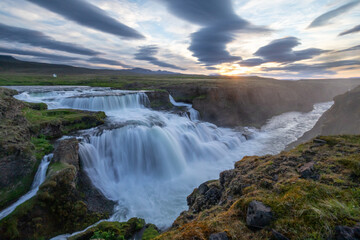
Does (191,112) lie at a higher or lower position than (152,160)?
higher

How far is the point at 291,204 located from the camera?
2949 millimetres

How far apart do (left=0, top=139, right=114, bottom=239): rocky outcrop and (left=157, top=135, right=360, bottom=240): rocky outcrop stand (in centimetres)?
560

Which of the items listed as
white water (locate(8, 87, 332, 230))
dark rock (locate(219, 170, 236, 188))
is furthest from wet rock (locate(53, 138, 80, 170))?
dark rock (locate(219, 170, 236, 188))

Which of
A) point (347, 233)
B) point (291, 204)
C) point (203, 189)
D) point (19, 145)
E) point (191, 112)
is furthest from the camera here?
point (191, 112)

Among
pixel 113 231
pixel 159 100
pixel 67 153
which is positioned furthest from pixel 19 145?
pixel 159 100

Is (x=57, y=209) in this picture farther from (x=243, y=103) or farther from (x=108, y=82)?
(x=108, y=82)

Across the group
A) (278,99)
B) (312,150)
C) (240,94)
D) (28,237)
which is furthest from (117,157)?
(278,99)

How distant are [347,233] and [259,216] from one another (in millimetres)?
1078

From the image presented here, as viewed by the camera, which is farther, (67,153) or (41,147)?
(41,147)

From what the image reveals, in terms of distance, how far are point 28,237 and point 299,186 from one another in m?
9.08

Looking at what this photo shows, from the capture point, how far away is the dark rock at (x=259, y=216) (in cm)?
274

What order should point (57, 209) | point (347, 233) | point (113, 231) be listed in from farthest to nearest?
1. point (57, 209)
2. point (113, 231)
3. point (347, 233)

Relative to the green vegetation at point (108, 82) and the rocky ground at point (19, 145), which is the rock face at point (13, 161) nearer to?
the rocky ground at point (19, 145)

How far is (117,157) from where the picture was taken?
43.5 feet
